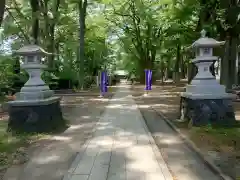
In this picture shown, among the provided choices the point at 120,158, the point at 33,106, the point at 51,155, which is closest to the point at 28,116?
the point at 33,106

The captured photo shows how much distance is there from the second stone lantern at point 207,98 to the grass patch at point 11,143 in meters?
4.02

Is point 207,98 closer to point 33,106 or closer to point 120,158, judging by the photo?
point 120,158

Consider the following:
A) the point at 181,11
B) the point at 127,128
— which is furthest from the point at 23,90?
the point at 181,11

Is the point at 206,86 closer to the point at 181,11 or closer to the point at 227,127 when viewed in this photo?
the point at 227,127

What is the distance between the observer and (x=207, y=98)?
8.35 metres

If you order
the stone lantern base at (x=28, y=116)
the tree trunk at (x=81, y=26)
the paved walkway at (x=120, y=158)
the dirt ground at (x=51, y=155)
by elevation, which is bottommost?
the dirt ground at (x=51, y=155)

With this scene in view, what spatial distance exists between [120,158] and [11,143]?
272 cm

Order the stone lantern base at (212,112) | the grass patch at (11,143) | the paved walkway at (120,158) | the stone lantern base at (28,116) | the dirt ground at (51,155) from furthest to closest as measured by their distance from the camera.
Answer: the stone lantern base at (212,112) < the stone lantern base at (28,116) < the grass patch at (11,143) < the dirt ground at (51,155) < the paved walkway at (120,158)

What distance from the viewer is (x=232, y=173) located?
4.69 metres

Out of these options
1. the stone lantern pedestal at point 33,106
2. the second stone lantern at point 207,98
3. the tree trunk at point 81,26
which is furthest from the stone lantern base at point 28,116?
the tree trunk at point 81,26

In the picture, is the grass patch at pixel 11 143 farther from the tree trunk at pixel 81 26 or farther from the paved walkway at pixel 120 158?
the tree trunk at pixel 81 26

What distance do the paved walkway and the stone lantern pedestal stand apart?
1.40 metres

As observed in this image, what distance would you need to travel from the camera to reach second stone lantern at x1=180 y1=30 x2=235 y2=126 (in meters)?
8.39

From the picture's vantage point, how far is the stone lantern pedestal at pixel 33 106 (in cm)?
809
